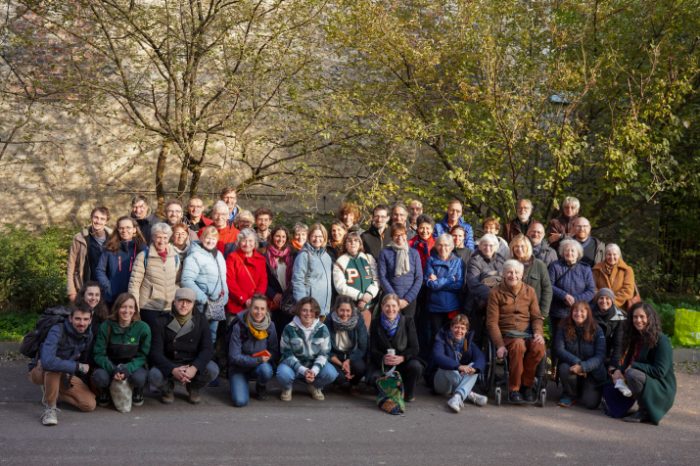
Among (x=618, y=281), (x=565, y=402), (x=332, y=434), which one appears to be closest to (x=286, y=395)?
(x=332, y=434)

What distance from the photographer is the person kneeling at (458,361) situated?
8203mm

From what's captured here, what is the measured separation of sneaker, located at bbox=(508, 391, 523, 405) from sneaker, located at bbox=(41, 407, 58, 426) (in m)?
4.20

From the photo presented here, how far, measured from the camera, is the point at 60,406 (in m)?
7.61

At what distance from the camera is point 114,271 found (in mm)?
8555

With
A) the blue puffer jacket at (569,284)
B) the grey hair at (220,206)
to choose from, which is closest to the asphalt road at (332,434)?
the blue puffer jacket at (569,284)

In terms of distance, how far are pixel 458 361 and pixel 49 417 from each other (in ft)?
12.7

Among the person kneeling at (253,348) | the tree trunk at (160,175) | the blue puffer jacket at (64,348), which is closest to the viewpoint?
the blue puffer jacket at (64,348)

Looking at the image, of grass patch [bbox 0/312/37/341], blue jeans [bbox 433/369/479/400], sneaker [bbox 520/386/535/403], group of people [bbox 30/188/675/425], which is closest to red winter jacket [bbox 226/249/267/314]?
group of people [bbox 30/188/675/425]

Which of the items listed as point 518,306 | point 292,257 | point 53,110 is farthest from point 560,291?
point 53,110

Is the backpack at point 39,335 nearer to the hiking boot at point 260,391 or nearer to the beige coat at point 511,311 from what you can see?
the hiking boot at point 260,391

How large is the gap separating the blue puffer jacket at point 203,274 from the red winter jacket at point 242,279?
0.54 ft

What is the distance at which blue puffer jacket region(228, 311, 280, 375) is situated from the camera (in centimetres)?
805

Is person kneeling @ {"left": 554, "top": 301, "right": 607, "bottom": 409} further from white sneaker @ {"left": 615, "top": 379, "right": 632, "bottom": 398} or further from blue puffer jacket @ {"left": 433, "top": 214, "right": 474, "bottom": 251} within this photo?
blue puffer jacket @ {"left": 433, "top": 214, "right": 474, "bottom": 251}

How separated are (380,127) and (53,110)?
5.23m
